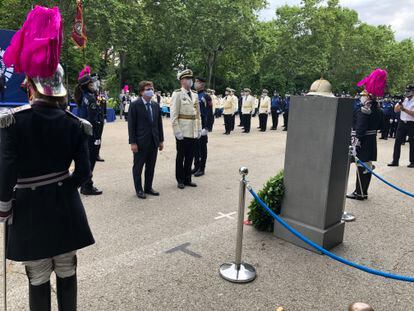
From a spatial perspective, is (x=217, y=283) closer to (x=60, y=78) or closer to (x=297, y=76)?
(x=60, y=78)

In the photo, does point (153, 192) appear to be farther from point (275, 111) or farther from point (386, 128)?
point (275, 111)

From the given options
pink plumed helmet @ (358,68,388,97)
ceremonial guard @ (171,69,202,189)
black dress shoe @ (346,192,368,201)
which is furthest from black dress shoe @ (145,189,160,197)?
pink plumed helmet @ (358,68,388,97)

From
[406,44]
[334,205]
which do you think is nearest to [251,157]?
[334,205]

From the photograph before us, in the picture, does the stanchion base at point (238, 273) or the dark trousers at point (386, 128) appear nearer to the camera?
the stanchion base at point (238, 273)

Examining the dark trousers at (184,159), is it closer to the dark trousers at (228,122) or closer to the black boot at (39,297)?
the black boot at (39,297)

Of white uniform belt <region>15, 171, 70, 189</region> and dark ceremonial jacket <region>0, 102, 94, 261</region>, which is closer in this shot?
dark ceremonial jacket <region>0, 102, 94, 261</region>

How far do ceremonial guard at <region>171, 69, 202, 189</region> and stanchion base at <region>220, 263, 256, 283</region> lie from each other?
316cm

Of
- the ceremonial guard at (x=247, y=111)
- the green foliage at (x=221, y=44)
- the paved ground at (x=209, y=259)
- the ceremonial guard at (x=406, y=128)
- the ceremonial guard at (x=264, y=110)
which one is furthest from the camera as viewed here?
the green foliage at (x=221, y=44)

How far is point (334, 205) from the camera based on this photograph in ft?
14.3

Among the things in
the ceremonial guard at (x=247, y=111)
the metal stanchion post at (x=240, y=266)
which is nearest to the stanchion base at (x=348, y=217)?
the metal stanchion post at (x=240, y=266)

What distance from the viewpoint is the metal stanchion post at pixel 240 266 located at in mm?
3549

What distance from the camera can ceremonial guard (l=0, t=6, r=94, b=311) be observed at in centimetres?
228

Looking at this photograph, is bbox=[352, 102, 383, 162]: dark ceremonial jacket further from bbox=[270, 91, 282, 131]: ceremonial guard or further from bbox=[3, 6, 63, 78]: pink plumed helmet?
bbox=[270, 91, 282, 131]: ceremonial guard

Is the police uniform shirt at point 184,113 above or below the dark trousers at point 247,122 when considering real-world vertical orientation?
above
